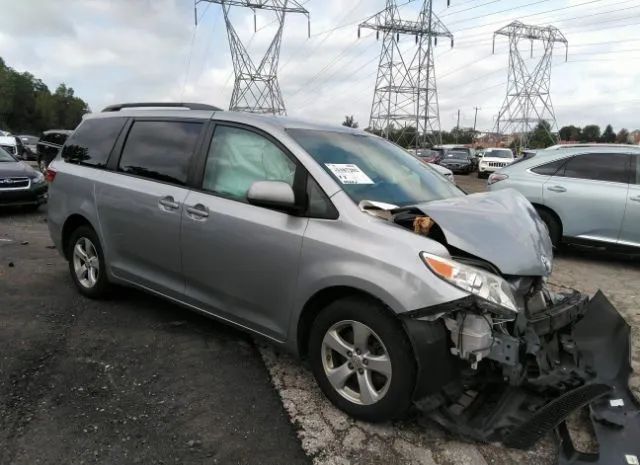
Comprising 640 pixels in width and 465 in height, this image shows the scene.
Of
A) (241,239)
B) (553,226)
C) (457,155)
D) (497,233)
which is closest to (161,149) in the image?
(241,239)

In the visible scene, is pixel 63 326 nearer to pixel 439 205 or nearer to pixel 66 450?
pixel 66 450

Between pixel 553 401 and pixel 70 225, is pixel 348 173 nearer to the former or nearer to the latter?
pixel 553 401

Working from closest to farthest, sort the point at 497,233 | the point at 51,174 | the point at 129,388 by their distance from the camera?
the point at 497,233, the point at 129,388, the point at 51,174

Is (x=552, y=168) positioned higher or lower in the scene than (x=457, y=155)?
higher

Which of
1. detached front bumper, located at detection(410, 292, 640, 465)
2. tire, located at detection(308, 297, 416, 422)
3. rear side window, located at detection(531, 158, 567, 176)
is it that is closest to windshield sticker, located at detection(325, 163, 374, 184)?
tire, located at detection(308, 297, 416, 422)

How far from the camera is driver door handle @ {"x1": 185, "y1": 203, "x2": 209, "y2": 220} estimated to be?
143 inches

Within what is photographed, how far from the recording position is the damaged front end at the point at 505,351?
8.68ft

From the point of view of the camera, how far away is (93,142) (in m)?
4.90

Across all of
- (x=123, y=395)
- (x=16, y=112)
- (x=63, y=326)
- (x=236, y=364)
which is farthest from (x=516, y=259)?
(x=16, y=112)

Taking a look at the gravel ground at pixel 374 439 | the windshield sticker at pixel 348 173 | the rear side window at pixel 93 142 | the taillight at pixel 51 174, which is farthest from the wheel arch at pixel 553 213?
the taillight at pixel 51 174

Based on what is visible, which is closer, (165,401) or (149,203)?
(165,401)

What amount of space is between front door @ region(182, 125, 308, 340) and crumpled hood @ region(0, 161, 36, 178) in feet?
25.6

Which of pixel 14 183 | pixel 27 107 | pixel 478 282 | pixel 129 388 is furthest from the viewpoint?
pixel 27 107

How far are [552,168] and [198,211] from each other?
570 centimetres
